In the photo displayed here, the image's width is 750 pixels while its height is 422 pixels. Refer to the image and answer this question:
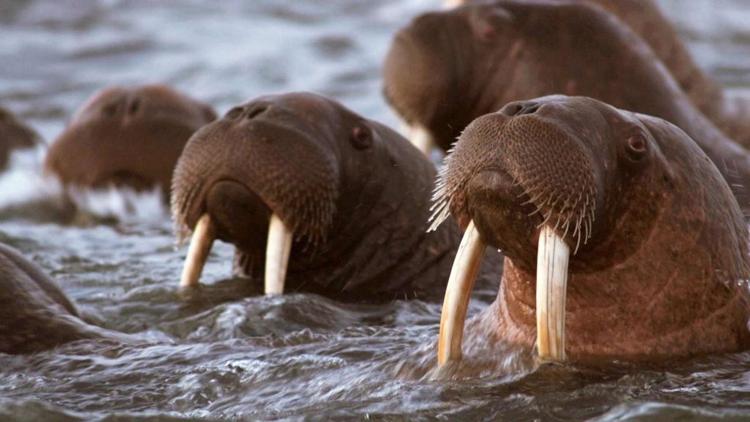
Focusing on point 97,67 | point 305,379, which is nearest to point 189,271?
point 305,379

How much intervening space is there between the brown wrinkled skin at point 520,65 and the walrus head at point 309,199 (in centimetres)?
128

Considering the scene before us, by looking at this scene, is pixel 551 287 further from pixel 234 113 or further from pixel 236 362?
pixel 234 113

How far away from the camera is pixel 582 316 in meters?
5.27

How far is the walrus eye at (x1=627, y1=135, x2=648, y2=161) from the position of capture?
521cm

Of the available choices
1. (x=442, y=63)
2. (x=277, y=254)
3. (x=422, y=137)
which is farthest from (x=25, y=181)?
(x=277, y=254)

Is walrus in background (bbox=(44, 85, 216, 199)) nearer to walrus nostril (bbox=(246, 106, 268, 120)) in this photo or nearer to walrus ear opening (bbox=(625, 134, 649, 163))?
walrus nostril (bbox=(246, 106, 268, 120))

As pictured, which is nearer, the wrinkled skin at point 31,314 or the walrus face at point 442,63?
the wrinkled skin at point 31,314

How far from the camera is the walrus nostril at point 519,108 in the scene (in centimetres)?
514

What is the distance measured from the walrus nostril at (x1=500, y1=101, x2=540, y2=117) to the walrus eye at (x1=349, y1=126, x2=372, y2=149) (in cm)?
214

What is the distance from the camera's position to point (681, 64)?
11406 millimetres

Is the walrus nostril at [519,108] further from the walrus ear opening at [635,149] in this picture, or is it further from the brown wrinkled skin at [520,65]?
the brown wrinkled skin at [520,65]

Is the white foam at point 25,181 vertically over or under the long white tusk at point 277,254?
over

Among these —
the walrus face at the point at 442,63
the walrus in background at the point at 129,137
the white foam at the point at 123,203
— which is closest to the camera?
the walrus face at the point at 442,63

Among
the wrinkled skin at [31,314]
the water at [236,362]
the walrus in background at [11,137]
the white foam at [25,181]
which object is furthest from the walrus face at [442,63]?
the walrus in background at [11,137]
